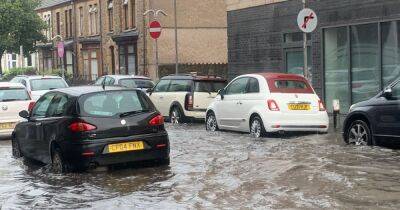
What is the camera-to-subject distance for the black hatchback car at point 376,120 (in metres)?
11.9

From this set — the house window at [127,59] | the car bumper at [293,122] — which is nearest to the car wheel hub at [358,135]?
the car bumper at [293,122]

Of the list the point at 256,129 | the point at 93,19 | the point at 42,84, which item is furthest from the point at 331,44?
the point at 93,19

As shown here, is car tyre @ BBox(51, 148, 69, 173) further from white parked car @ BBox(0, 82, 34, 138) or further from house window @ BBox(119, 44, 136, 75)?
house window @ BBox(119, 44, 136, 75)

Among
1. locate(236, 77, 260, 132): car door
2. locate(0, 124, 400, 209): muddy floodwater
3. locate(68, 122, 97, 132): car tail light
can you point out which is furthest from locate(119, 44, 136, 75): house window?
locate(68, 122, 97, 132): car tail light

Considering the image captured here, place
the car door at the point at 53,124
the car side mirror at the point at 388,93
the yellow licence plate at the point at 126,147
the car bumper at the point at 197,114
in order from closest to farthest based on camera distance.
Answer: the yellow licence plate at the point at 126,147
the car door at the point at 53,124
the car side mirror at the point at 388,93
the car bumper at the point at 197,114

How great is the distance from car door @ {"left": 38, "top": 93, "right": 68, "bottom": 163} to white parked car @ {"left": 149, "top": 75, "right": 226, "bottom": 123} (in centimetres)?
918

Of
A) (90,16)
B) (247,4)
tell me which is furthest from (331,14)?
(90,16)

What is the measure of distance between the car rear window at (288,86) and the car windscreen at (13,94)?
6.83 meters

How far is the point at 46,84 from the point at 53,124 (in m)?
12.7

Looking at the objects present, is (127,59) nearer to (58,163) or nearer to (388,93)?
(388,93)

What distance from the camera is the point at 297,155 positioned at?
11891 mm

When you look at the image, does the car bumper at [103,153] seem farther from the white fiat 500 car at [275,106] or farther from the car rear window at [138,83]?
the car rear window at [138,83]

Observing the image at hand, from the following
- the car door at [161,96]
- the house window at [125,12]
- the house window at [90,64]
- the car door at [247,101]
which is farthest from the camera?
the house window at [90,64]

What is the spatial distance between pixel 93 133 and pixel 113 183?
98 cm
